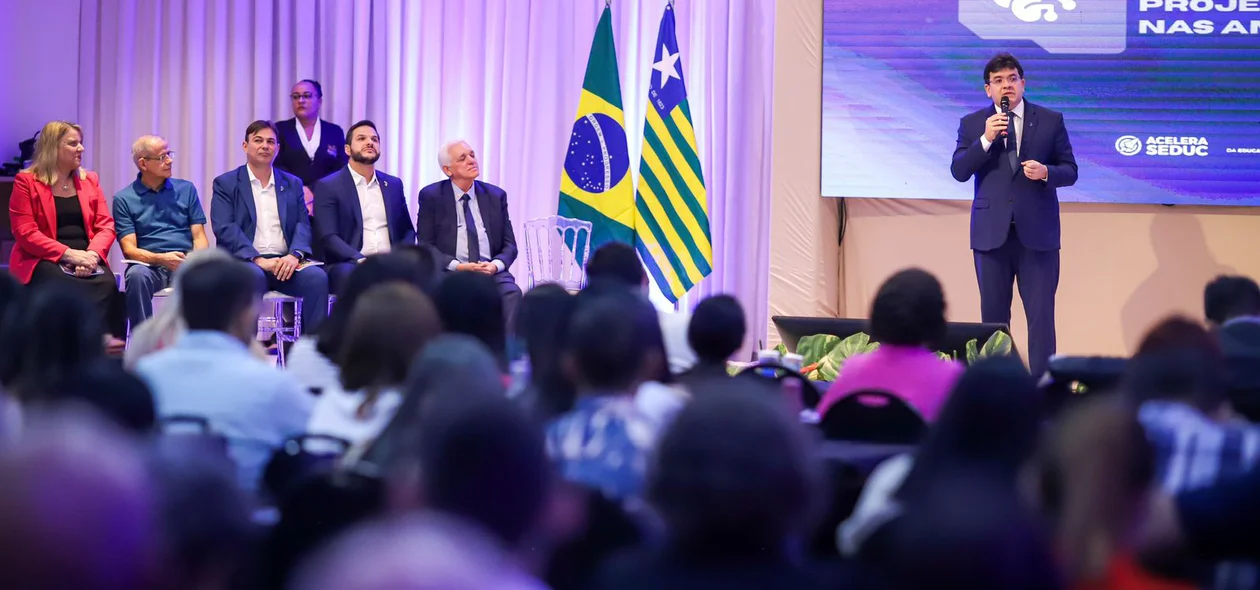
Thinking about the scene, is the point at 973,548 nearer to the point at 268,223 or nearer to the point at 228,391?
the point at 228,391

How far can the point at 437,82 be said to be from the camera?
8.39 m

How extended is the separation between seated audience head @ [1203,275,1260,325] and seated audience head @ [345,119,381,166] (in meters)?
4.38

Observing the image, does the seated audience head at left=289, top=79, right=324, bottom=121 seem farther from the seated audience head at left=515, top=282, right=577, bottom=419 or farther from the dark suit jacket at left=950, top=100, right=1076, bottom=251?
the seated audience head at left=515, top=282, right=577, bottom=419

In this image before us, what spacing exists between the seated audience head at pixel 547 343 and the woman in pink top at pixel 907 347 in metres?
0.64

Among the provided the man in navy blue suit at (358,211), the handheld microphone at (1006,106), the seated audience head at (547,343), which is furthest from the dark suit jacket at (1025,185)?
the seated audience head at (547,343)

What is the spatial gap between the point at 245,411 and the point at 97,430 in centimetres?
137

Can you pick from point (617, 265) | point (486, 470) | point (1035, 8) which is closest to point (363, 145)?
point (617, 265)

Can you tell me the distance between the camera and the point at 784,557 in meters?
1.37

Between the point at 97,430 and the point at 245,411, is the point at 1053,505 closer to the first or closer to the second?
the point at 97,430

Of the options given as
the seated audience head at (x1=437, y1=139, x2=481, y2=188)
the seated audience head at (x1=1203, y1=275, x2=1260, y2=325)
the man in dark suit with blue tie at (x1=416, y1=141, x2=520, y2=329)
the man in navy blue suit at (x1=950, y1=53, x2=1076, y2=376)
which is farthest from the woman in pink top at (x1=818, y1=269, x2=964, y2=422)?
the seated audience head at (x1=437, y1=139, x2=481, y2=188)

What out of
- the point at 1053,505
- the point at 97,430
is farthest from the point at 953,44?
the point at 97,430

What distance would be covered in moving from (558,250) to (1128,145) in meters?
3.18

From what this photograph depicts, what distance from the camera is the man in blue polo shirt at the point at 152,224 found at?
6.40m

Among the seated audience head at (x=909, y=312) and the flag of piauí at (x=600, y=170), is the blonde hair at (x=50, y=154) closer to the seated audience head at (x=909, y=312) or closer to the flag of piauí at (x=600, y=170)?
the flag of piauí at (x=600, y=170)
